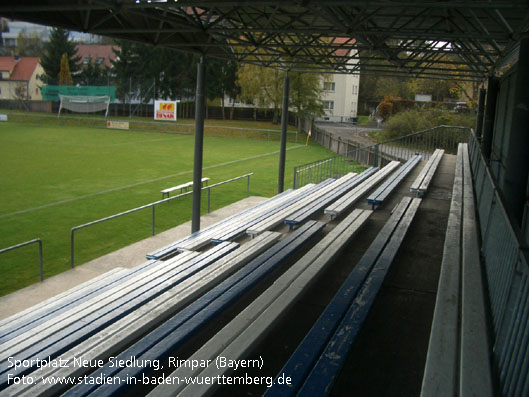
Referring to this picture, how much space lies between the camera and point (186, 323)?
14.9 feet

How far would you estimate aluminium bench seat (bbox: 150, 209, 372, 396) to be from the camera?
3586mm

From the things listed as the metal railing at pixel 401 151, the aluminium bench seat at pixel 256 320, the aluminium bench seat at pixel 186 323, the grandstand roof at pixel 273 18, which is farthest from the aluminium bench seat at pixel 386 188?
the metal railing at pixel 401 151

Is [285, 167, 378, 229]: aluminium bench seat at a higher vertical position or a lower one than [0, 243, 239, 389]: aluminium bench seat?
higher

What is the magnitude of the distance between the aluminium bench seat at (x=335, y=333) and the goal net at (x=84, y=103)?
49588 millimetres

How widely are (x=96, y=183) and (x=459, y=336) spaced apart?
17876 millimetres

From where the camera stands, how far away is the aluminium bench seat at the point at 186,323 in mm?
3628

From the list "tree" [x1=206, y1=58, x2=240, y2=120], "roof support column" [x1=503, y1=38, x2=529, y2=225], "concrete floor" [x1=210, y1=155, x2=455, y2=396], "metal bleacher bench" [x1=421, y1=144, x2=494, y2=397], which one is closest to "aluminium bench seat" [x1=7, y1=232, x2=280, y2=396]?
"concrete floor" [x1=210, y1=155, x2=455, y2=396]

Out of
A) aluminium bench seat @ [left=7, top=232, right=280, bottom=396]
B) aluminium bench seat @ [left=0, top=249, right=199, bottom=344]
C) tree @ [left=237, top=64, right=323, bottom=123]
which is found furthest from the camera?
tree @ [left=237, top=64, right=323, bottom=123]

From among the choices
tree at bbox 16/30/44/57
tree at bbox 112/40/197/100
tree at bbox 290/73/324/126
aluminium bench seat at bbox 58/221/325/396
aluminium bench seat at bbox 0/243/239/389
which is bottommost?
aluminium bench seat at bbox 0/243/239/389

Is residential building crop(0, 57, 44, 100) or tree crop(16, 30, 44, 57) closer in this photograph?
residential building crop(0, 57, 44, 100)

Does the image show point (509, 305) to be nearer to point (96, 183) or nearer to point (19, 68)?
point (96, 183)

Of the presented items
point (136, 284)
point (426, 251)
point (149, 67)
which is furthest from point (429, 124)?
point (149, 67)

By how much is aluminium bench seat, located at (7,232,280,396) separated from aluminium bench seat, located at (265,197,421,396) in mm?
1641

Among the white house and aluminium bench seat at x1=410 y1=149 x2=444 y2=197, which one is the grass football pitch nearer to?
aluminium bench seat at x1=410 y1=149 x2=444 y2=197
